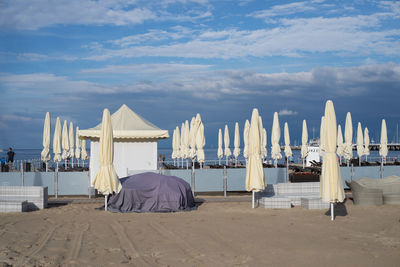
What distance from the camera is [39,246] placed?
24.7 feet

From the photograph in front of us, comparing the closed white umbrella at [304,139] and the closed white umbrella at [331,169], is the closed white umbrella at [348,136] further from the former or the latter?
the closed white umbrella at [331,169]

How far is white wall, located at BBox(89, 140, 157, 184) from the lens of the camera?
17797 mm

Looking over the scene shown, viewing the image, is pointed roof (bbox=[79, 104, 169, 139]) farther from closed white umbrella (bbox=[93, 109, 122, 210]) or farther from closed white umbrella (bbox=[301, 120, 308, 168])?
closed white umbrella (bbox=[301, 120, 308, 168])

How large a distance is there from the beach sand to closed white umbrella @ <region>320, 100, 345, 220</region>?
23.8 inches

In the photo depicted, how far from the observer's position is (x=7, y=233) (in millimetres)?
8727

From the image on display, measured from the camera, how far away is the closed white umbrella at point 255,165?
1257 centimetres

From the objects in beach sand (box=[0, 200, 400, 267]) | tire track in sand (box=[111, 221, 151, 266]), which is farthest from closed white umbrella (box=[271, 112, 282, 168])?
tire track in sand (box=[111, 221, 151, 266])

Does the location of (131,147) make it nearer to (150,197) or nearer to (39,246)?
(150,197)

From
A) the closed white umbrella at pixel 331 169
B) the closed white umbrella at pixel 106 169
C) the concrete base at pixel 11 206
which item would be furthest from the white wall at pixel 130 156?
the closed white umbrella at pixel 331 169

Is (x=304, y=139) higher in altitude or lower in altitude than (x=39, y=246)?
higher

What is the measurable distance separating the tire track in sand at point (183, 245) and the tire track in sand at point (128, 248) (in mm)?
716

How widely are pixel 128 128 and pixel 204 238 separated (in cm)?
1059

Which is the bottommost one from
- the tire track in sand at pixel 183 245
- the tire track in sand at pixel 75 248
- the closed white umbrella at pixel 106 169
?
the tire track in sand at pixel 183 245

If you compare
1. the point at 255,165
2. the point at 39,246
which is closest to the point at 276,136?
the point at 255,165
